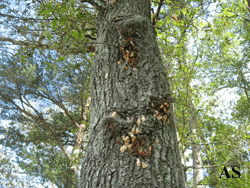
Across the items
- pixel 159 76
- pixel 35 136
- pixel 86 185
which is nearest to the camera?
pixel 86 185

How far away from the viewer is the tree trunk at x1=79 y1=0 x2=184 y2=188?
3.85 feet

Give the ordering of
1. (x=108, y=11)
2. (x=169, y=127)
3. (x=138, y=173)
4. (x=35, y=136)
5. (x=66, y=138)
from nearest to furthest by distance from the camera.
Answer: (x=138, y=173) < (x=169, y=127) < (x=108, y=11) < (x=35, y=136) < (x=66, y=138)

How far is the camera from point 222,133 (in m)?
6.36

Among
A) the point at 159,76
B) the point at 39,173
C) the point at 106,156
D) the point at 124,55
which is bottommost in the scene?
the point at 39,173

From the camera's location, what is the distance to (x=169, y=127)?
143 cm

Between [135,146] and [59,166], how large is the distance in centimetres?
503

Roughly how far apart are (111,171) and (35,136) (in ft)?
19.6

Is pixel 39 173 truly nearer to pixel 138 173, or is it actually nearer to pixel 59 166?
pixel 59 166

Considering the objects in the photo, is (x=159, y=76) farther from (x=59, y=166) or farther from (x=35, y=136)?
(x=35, y=136)

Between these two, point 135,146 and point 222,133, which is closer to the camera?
point 135,146

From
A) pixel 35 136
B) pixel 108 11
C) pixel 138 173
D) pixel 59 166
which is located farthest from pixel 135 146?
pixel 35 136

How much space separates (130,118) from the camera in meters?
1.33

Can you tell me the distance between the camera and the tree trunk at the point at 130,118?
1.17 metres

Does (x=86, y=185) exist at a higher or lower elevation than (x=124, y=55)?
lower
